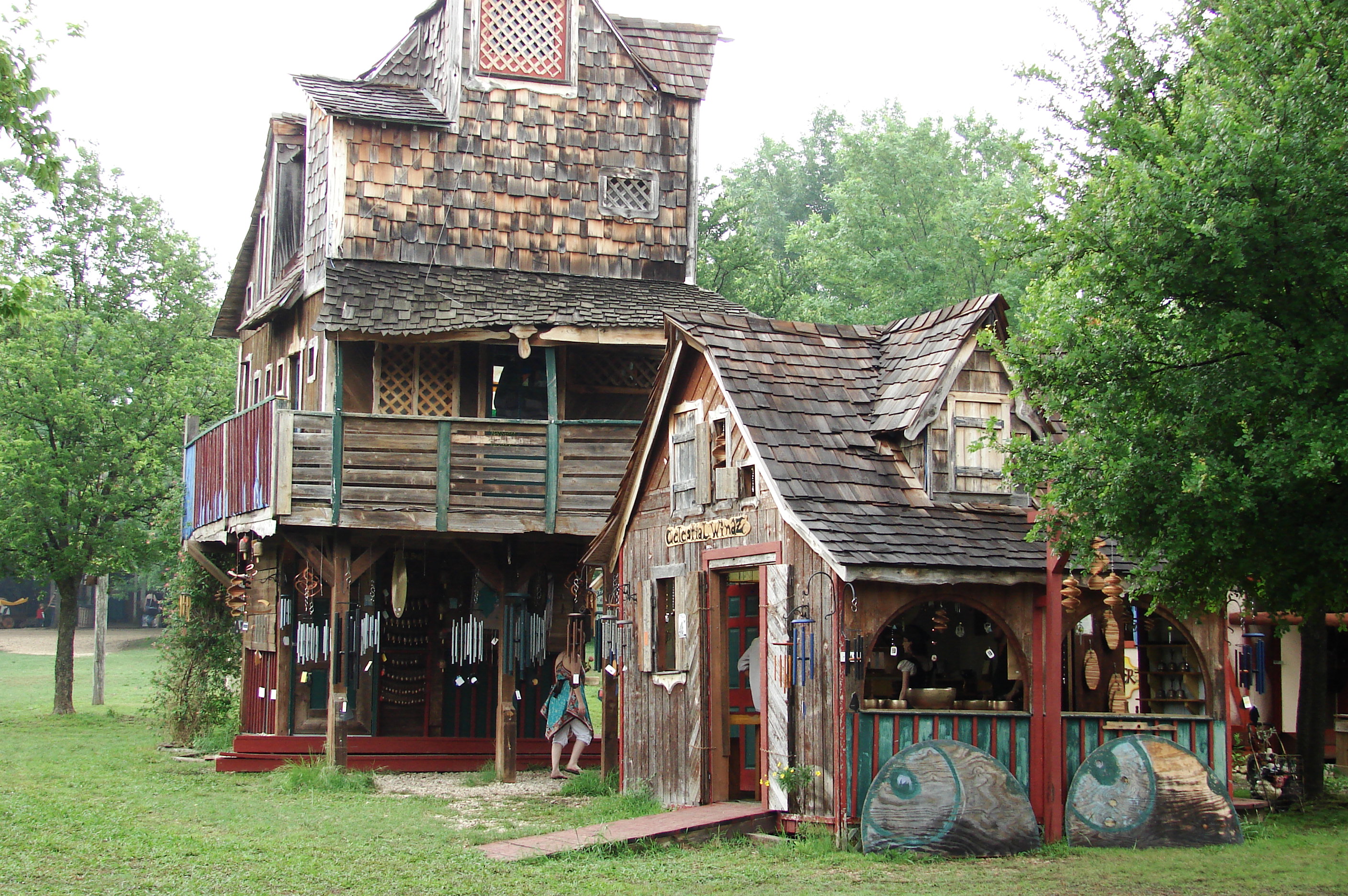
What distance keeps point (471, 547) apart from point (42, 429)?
44.2 feet

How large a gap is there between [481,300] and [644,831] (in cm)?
905

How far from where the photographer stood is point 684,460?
15398mm

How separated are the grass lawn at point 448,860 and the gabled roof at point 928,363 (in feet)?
13.5

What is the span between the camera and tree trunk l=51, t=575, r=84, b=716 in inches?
1129

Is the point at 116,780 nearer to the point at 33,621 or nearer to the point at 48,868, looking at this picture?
the point at 48,868

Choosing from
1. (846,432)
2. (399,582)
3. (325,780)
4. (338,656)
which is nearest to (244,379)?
(399,582)

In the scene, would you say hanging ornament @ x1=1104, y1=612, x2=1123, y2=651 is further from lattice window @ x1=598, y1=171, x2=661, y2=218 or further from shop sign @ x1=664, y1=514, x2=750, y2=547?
lattice window @ x1=598, y1=171, x2=661, y2=218

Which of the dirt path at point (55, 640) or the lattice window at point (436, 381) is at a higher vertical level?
the lattice window at point (436, 381)

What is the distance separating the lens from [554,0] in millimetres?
22219

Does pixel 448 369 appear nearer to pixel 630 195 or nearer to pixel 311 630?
pixel 311 630

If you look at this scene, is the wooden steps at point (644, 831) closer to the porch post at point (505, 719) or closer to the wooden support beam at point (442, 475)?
the porch post at point (505, 719)

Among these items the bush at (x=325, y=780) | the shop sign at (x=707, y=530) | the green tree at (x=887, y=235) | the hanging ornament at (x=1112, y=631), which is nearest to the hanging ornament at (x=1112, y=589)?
the hanging ornament at (x=1112, y=631)

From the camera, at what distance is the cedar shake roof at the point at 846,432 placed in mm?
12844

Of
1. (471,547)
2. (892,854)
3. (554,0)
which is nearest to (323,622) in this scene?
(471,547)
